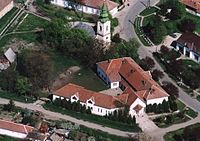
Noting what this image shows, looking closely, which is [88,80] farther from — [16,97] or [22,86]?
[16,97]

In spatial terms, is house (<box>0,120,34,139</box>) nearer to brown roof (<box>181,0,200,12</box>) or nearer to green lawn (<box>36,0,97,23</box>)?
green lawn (<box>36,0,97,23</box>)

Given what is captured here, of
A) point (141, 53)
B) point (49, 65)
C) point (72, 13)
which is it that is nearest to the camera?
point (49, 65)

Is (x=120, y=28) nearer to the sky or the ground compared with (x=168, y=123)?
nearer to the sky

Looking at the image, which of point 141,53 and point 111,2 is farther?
point 111,2

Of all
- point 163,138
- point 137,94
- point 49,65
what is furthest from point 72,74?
point 163,138

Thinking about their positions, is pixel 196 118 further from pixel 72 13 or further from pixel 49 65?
pixel 72 13

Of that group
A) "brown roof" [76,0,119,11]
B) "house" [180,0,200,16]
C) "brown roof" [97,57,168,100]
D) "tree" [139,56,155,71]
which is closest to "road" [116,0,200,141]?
"tree" [139,56,155,71]
